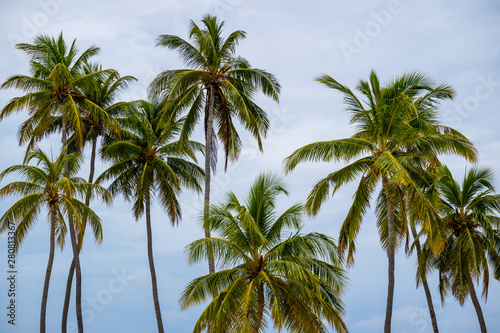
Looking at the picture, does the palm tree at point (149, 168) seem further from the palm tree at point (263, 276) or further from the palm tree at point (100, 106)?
the palm tree at point (263, 276)

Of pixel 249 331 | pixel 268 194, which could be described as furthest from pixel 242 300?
pixel 268 194

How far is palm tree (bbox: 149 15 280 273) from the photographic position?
95.0ft

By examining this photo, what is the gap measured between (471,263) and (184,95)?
561 inches

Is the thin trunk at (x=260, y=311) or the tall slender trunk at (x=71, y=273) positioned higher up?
the tall slender trunk at (x=71, y=273)

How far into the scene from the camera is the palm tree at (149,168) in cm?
3228

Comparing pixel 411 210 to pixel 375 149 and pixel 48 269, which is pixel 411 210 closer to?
pixel 375 149

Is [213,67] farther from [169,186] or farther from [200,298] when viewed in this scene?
[200,298]

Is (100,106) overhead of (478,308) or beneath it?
overhead

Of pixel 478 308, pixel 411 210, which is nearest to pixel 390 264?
pixel 411 210

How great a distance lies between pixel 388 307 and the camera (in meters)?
23.0

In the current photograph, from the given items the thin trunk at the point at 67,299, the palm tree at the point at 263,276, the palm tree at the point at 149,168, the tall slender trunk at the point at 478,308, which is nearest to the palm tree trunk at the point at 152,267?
the palm tree at the point at 149,168

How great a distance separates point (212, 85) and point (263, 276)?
11.0 m

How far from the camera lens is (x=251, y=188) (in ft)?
78.1

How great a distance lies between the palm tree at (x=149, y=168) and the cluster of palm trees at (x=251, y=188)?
7 cm
